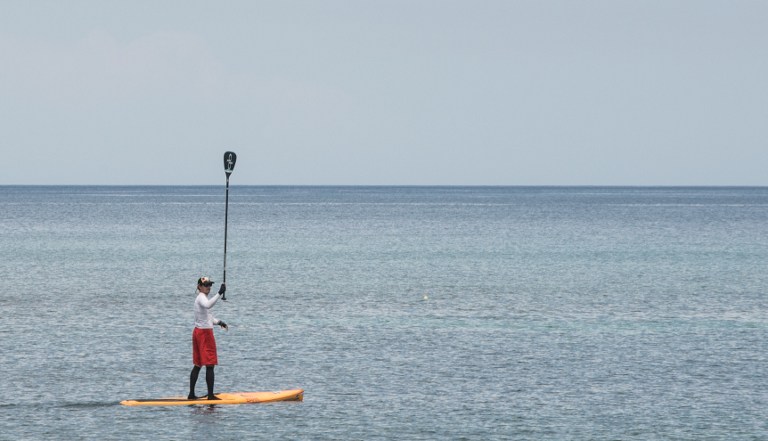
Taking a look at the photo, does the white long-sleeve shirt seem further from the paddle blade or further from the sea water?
the paddle blade

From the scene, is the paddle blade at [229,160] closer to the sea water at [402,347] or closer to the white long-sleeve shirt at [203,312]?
the sea water at [402,347]

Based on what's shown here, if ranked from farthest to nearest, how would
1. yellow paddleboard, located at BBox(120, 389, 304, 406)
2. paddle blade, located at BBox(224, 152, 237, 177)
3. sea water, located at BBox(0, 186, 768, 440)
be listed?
paddle blade, located at BBox(224, 152, 237, 177)
yellow paddleboard, located at BBox(120, 389, 304, 406)
sea water, located at BBox(0, 186, 768, 440)

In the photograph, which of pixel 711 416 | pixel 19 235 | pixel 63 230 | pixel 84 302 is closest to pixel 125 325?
pixel 84 302

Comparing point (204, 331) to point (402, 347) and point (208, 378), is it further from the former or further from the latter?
point (402, 347)

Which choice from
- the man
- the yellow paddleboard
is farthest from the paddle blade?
the yellow paddleboard

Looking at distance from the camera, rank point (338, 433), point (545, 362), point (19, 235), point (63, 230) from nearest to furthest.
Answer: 1. point (338, 433)
2. point (545, 362)
3. point (19, 235)
4. point (63, 230)

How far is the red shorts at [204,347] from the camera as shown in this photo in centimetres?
2422

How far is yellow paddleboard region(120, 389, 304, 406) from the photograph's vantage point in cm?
2480

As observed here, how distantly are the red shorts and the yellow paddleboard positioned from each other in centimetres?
103

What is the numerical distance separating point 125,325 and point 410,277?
79.8 feet

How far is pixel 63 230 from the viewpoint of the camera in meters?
119

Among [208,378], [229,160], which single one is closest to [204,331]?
[208,378]

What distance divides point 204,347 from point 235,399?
5.32ft

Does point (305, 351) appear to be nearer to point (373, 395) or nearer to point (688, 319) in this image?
point (373, 395)
